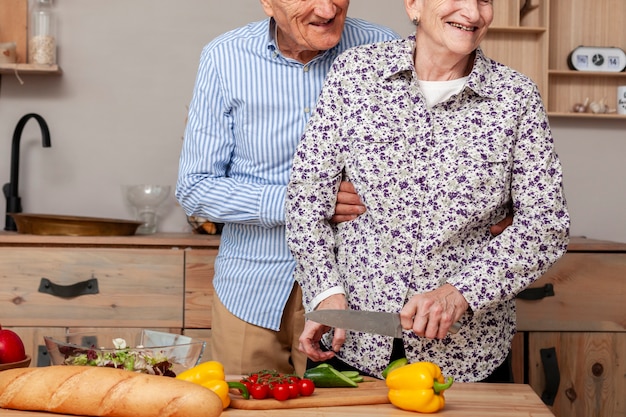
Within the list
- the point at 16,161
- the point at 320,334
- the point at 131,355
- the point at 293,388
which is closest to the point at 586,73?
the point at 320,334

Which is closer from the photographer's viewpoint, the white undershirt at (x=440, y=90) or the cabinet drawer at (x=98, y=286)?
the white undershirt at (x=440, y=90)

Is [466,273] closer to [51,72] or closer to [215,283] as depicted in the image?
[215,283]

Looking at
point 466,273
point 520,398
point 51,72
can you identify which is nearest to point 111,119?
point 51,72

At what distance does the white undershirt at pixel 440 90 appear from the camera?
1586 mm

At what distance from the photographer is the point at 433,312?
1.44 meters

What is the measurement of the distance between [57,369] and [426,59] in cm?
88

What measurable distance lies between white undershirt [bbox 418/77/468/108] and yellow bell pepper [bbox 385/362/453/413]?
54cm

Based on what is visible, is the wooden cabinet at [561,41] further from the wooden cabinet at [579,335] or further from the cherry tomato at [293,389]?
the cherry tomato at [293,389]

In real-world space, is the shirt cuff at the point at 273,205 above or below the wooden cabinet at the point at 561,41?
below

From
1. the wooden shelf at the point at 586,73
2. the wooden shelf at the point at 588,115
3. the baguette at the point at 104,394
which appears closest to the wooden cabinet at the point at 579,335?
the wooden shelf at the point at 588,115

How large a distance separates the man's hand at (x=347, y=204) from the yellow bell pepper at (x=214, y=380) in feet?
1.46

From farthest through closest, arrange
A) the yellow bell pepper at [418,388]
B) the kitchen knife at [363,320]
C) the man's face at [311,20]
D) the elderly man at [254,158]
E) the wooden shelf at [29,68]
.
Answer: the wooden shelf at [29,68] → the elderly man at [254,158] → the man's face at [311,20] → the kitchen knife at [363,320] → the yellow bell pepper at [418,388]

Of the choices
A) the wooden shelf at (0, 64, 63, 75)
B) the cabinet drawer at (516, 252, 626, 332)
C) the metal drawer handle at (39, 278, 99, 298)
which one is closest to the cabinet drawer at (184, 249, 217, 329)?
the metal drawer handle at (39, 278, 99, 298)

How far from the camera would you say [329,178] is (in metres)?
1.60
